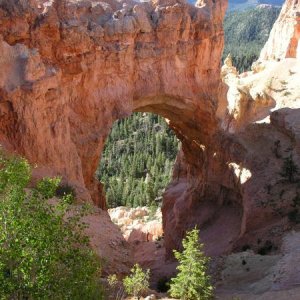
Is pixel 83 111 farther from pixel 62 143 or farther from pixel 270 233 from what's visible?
pixel 270 233

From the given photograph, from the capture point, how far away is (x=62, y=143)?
2073 centimetres

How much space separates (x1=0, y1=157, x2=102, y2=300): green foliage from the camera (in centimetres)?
663

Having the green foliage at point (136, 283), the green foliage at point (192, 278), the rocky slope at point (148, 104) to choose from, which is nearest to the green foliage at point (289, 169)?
the rocky slope at point (148, 104)

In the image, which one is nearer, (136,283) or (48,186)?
(48,186)

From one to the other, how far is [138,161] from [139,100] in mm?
44774

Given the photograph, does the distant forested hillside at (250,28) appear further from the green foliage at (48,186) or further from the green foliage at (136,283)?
the green foliage at (48,186)

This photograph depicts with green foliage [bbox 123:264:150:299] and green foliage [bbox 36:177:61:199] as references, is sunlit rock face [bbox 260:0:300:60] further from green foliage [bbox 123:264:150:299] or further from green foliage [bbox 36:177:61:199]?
green foliage [bbox 36:177:61:199]

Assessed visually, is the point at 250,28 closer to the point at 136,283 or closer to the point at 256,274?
the point at 256,274

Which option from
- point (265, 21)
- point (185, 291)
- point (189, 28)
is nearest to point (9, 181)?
point (185, 291)

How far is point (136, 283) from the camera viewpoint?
416 inches

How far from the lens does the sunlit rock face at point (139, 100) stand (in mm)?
19062

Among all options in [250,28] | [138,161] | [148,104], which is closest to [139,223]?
[148,104]

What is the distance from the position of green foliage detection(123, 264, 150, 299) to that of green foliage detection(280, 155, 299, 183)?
14.3 m

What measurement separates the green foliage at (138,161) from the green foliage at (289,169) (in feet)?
100.0
